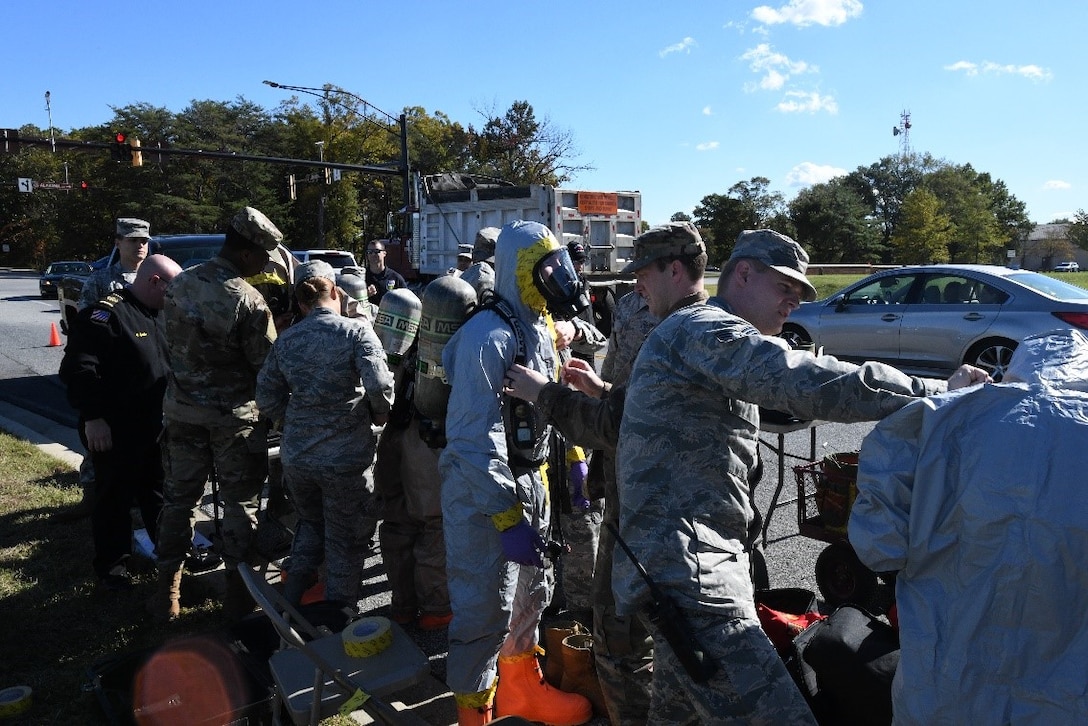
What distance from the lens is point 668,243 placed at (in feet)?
8.50

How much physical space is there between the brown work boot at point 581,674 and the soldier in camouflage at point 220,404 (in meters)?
1.93

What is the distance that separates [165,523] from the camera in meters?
4.28

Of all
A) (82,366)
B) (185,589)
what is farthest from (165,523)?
(82,366)

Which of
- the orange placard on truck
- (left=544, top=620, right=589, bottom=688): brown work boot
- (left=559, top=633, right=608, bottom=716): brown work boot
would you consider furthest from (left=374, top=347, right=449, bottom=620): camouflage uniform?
the orange placard on truck

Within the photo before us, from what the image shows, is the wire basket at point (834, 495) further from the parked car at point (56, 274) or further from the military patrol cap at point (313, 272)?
the parked car at point (56, 274)

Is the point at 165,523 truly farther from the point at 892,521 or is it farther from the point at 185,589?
the point at 892,521

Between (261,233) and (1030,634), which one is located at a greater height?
(261,233)

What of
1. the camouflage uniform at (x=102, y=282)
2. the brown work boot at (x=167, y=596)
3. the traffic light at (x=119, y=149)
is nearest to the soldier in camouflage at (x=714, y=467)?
the brown work boot at (x=167, y=596)

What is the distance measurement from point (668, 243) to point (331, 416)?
209 cm

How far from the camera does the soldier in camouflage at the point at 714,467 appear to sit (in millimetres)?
2002

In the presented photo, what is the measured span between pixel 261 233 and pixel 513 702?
8.86ft

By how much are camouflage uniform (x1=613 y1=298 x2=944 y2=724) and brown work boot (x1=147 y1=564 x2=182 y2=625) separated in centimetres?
309

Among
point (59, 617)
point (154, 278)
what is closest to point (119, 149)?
point (154, 278)

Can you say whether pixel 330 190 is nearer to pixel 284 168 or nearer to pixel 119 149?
pixel 284 168
